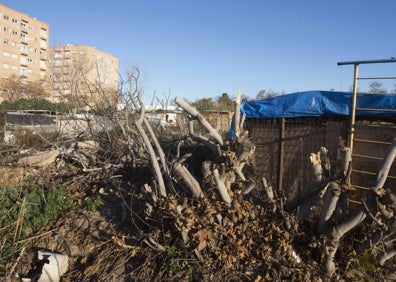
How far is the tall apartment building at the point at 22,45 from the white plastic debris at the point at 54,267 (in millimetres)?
73356

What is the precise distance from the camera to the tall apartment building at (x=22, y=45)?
236ft

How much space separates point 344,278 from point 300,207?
1024 mm

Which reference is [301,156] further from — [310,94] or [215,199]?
[215,199]

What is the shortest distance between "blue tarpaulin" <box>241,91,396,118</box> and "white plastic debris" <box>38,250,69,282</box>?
181 inches

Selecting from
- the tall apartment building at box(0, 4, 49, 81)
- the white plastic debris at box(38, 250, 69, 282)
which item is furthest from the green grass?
the tall apartment building at box(0, 4, 49, 81)

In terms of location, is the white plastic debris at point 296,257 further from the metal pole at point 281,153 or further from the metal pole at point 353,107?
the metal pole at point 281,153

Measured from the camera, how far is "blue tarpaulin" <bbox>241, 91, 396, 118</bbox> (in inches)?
237

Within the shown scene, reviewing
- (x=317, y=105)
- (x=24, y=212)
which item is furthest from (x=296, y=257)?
(x=24, y=212)

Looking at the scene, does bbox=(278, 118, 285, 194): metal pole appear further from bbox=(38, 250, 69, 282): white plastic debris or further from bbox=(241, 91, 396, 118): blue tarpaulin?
bbox=(38, 250, 69, 282): white plastic debris

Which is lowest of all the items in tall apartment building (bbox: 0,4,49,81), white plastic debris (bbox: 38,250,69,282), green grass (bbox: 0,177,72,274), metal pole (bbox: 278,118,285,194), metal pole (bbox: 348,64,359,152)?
white plastic debris (bbox: 38,250,69,282)

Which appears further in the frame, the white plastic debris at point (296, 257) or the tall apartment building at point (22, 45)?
the tall apartment building at point (22, 45)

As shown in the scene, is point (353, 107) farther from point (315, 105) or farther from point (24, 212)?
point (24, 212)

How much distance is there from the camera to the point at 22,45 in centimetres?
7812

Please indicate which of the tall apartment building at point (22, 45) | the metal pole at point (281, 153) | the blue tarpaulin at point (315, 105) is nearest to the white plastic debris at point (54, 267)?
the metal pole at point (281, 153)
